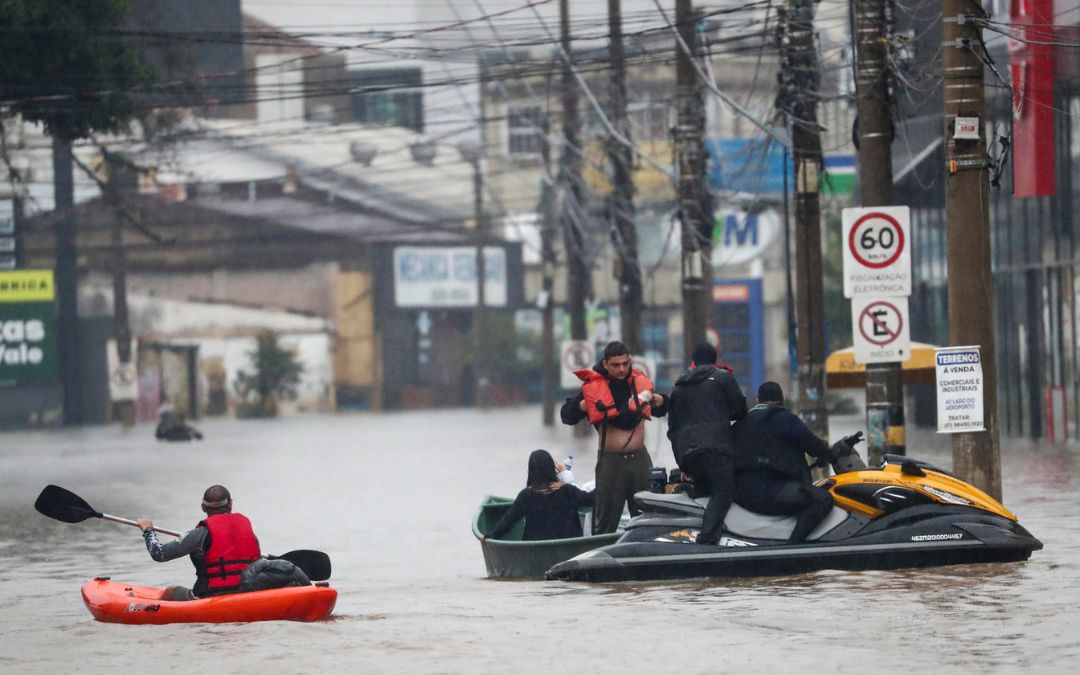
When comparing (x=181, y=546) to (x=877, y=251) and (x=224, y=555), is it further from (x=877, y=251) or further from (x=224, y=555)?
(x=877, y=251)

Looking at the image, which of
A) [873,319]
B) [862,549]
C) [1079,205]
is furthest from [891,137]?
[1079,205]

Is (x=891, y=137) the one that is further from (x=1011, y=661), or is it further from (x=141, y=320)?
(x=141, y=320)

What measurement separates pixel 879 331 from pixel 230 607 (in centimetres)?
750

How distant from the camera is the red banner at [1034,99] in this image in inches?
1177

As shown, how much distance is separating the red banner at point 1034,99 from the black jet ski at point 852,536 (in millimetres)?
15624

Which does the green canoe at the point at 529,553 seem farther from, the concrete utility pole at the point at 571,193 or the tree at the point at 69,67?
the concrete utility pole at the point at 571,193

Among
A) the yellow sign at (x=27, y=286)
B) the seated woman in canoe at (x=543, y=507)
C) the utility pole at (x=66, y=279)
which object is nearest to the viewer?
the seated woman in canoe at (x=543, y=507)

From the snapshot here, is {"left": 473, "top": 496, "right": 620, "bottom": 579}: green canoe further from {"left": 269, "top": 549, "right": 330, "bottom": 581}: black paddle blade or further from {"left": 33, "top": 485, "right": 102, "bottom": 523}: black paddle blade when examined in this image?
{"left": 33, "top": 485, "right": 102, "bottom": 523}: black paddle blade

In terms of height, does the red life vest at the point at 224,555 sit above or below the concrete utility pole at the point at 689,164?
below

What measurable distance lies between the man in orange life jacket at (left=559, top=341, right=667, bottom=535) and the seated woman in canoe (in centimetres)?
25

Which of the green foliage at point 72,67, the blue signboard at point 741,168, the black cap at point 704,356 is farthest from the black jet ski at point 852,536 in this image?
the blue signboard at point 741,168

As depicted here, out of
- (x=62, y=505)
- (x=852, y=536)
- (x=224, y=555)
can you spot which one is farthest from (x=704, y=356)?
(x=62, y=505)

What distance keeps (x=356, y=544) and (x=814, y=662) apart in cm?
1185

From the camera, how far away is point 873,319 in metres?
18.1
